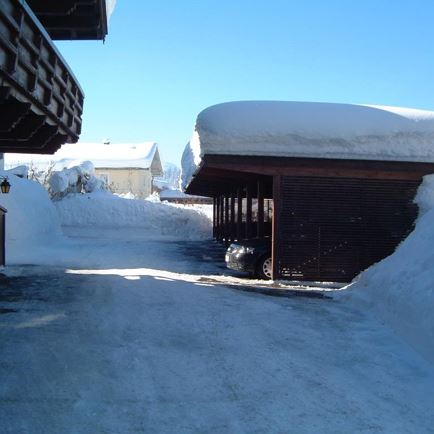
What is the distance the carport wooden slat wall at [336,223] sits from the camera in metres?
10.8

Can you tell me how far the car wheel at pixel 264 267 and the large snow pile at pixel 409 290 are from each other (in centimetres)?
320

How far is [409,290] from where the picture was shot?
252 inches

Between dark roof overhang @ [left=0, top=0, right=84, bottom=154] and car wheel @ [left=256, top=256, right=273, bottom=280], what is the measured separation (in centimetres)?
461

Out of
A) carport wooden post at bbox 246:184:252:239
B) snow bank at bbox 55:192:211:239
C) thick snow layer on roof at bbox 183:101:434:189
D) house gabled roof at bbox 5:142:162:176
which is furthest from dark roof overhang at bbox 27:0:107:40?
house gabled roof at bbox 5:142:162:176

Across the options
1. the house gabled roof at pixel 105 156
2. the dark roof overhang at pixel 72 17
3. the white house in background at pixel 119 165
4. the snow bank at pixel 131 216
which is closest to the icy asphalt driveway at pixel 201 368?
the dark roof overhang at pixel 72 17

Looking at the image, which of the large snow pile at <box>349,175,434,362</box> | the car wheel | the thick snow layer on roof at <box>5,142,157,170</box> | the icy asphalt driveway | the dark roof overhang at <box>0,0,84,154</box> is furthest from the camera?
the thick snow layer on roof at <box>5,142,157,170</box>

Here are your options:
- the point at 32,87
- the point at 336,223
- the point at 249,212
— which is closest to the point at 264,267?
the point at 336,223

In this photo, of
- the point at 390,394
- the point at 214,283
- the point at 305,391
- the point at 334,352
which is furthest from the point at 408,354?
the point at 214,283

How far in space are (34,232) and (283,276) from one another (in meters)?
11.8

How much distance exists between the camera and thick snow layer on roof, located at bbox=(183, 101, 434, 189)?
412 inches

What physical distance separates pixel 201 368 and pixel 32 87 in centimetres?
417

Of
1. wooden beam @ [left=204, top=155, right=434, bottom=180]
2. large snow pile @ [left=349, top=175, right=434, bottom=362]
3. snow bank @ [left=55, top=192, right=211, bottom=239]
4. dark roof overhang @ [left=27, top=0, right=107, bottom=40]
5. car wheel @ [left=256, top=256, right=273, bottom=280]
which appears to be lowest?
snow bank @ [left=55, top=192, right=211, bottom=239]

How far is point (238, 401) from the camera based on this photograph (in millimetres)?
4074

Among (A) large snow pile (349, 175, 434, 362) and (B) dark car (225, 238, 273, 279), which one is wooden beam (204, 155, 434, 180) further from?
(A) large snow pile (349, 175, 434, 362)
